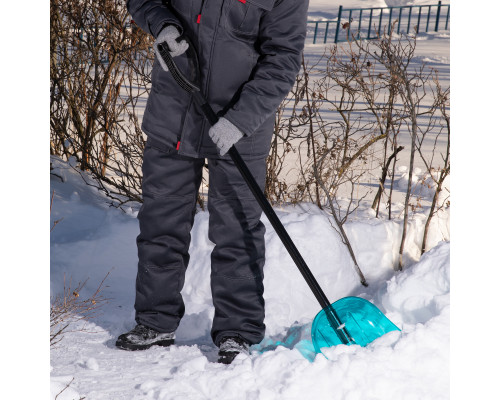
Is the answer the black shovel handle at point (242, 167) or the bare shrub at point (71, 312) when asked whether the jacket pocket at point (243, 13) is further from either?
the bare shrub at point (71, 312)

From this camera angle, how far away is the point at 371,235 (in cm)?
380

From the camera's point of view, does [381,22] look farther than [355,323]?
Yes

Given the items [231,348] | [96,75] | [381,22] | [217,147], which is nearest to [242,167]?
[217,147]

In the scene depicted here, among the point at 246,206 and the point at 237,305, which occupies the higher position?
the point at 246,206

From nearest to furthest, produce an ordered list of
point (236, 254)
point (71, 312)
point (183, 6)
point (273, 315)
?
point (183, 6) < point (236, 254) < point (71, 312) < point (273, 315)

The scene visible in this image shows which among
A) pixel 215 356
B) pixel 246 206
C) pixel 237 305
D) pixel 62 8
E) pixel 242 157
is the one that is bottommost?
pixel 215 356

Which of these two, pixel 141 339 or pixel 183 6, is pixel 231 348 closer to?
pixel 141 339

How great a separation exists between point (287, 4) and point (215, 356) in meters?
1.53

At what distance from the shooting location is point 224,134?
2.47 metres

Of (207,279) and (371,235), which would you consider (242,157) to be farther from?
(371,235)

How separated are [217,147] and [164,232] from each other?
48 cm

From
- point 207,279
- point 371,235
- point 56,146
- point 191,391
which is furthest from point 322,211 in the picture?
point 56,146

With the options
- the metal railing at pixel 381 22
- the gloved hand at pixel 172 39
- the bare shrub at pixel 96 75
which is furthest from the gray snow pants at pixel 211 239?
the metal railing at pixel 381 22

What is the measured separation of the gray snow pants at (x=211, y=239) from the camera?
273 centimetres
